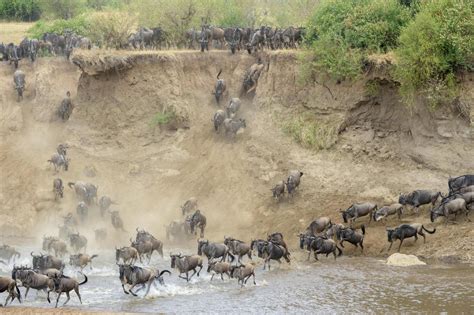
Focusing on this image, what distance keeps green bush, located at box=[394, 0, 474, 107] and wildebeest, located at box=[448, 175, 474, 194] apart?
10.2 feet

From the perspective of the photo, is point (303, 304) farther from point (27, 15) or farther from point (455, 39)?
point (27, 15)

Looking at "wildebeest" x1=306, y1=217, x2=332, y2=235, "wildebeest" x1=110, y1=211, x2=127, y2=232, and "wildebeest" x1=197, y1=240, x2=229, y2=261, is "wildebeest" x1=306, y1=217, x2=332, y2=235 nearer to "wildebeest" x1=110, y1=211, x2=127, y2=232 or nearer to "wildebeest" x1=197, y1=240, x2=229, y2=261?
"wildebeest" x1=197, y1=240, x2=229, y2=261

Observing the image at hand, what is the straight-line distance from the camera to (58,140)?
3641cm

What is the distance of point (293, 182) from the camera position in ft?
99.7

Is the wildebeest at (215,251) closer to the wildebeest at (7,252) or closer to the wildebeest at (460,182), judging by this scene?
the wildebeest at (7,252)

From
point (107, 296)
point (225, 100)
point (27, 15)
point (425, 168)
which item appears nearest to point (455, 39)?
point (425, 168)

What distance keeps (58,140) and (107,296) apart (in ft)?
50.3

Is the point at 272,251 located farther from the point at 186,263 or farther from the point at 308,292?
the point at 308,292

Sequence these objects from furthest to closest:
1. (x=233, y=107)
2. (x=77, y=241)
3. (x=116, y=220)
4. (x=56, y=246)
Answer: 1. (x=233, y=107)
2. (x=116, y=220)
3. (x=77, y=241)
4. (x=56, y=246)

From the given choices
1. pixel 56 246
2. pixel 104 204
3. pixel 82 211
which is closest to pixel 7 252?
pixel 56 246

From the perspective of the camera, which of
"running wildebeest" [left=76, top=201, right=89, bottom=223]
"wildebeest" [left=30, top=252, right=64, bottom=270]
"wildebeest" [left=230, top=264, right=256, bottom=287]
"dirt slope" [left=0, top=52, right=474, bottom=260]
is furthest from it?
"running wildebeest" [left=76, top=201, right=89, bottom=223]

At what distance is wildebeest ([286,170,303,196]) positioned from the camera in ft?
99.6

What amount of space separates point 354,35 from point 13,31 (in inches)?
1225

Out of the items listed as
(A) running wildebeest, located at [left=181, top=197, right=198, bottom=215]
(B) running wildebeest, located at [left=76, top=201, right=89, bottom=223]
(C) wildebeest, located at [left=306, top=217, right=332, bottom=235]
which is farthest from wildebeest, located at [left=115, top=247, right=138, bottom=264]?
(B) running wildebeest, located at [left=76, top=201, right=89, bottom=223]
